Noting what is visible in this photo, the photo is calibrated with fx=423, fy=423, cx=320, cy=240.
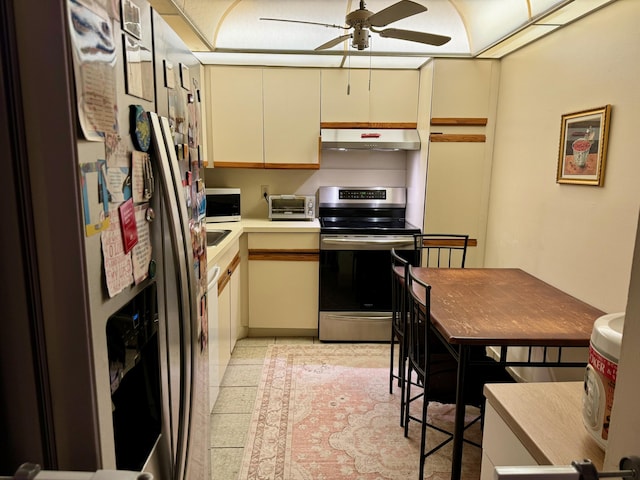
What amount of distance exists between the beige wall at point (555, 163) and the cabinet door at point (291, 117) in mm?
1447

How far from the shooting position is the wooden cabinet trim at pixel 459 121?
3236 mm

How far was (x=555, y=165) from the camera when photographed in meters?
2.49

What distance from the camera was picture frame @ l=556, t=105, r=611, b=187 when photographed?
81.7 inches

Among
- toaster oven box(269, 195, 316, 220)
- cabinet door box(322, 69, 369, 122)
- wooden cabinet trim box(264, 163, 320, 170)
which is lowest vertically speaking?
toaster oven box(269, 195, 316, 220)

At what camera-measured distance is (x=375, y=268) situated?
3.36m

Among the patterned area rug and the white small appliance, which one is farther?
the white small appliance

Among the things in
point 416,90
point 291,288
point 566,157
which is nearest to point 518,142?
point 566,157

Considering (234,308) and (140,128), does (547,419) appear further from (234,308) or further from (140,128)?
A: (234,308)

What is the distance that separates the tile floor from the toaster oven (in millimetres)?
1045

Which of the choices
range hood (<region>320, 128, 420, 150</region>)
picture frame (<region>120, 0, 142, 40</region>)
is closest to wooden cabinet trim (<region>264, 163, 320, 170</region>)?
range hood (<region>320, 128, 420, 150</region>)

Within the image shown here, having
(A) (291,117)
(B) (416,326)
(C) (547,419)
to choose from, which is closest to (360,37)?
(A) (291,117)

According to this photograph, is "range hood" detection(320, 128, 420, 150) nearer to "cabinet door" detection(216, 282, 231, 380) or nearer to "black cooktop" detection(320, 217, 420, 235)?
"black cooktop" detection(320, 217, 420, 235)

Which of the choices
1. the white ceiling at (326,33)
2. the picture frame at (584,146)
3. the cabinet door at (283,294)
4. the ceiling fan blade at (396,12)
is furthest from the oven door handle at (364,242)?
the ceiling fan blade at (396,12)

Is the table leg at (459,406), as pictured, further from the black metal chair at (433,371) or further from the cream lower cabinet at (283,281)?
the cream lower cabinet at (283,281)
